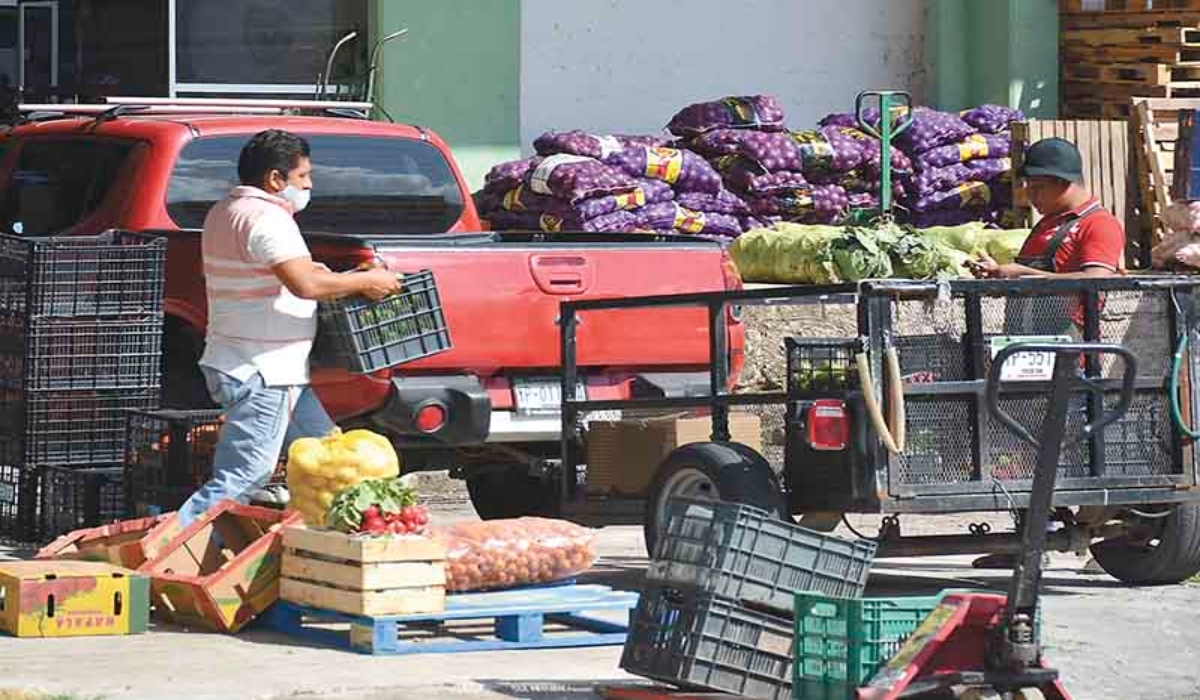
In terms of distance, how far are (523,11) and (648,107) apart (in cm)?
119

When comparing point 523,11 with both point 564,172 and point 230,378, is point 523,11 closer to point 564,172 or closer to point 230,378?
point 564,172

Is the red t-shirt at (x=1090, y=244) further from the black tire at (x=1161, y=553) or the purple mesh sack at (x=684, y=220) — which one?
the purple mesh sack at (x=684, y=220)

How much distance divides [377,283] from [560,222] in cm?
597

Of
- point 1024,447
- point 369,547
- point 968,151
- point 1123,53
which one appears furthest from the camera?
point 1123,53

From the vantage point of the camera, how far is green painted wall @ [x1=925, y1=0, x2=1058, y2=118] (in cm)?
1822

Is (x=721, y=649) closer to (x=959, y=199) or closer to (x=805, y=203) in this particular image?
(x=805, y=203)

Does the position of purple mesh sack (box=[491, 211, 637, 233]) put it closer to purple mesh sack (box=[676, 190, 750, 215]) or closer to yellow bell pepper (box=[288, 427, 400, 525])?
purple mesh sack (box=[676, 190, 750, 215])

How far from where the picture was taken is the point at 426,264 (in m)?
10.5

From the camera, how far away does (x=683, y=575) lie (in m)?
7.69

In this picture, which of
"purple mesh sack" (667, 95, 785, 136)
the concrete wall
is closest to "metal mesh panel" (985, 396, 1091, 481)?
"purple mesh sack" (667, 95, 785, 136)

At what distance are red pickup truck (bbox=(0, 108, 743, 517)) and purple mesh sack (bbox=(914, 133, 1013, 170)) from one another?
5.45m

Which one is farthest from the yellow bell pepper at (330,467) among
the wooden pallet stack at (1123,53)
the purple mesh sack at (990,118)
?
the wooden pallet stack at (1123,53)

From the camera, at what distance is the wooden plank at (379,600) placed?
8.64 meters

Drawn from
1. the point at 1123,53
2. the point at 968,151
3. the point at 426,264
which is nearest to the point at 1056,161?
the point at 426,264
